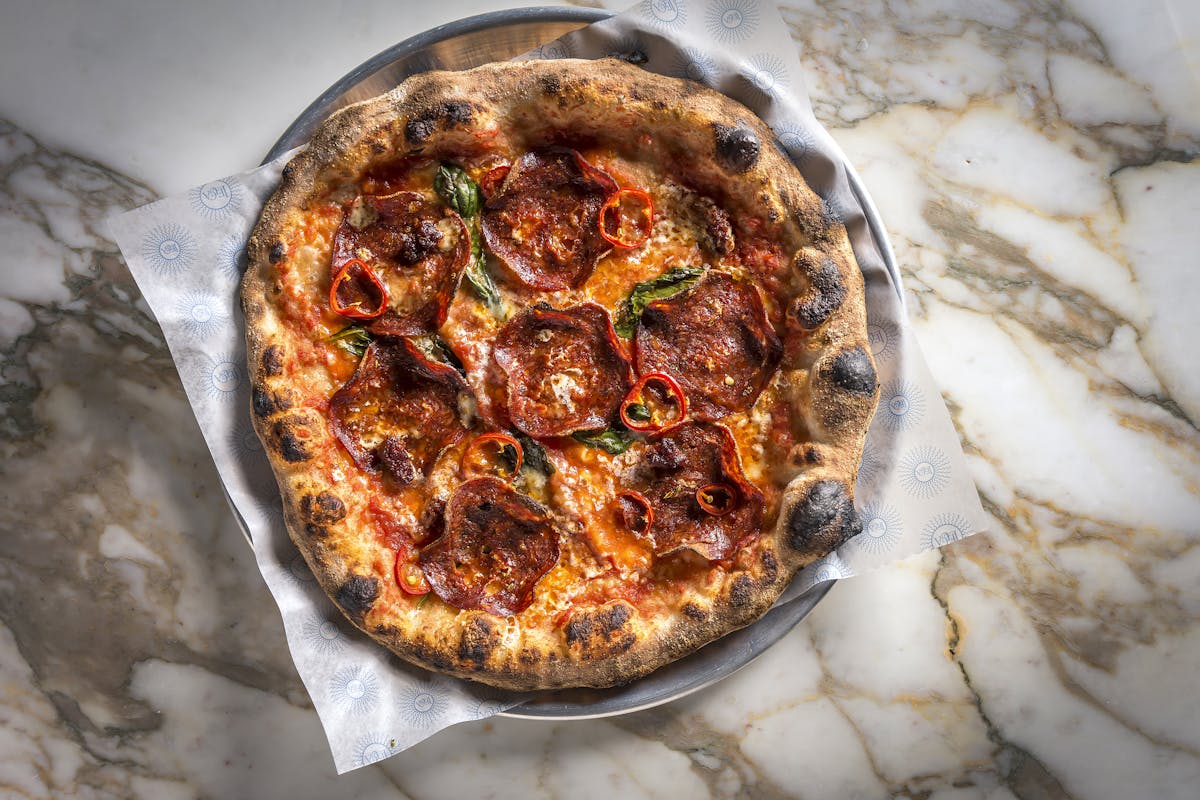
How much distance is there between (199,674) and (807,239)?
2.80 metres

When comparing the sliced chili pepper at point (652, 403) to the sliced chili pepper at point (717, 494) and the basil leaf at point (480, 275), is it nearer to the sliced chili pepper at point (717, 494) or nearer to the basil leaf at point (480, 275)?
the sliced chili pepper at point (717, 494)

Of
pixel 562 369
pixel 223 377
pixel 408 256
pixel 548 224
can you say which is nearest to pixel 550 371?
pixel 562 369

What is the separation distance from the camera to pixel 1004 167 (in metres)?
3.60

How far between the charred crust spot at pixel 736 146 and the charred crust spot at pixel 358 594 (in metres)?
1.75

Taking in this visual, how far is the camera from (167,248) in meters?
3.04

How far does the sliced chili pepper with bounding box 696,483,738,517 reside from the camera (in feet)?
9.53

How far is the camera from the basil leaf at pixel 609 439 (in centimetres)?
300

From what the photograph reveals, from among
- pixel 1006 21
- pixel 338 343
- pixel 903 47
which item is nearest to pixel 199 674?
pixel 338 343

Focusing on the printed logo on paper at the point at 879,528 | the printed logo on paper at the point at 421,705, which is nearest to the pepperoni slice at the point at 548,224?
the printed logo on paper at the point at 879,528

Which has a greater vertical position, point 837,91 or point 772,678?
point 837,91

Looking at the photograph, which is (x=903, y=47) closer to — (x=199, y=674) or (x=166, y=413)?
(x=166, y=413)

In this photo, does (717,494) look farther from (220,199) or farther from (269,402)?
(220,199)

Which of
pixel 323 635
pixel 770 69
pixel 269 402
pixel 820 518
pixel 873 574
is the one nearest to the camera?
pixel 820 518

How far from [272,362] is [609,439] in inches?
43.6
